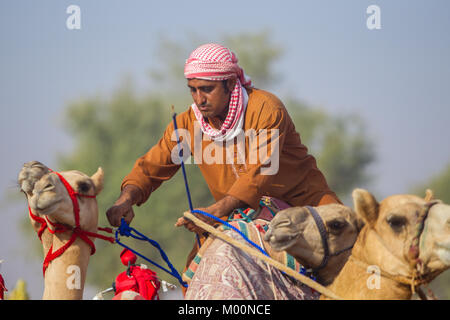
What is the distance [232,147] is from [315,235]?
3.90 feet

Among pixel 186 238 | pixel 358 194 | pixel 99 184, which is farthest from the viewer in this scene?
pixel 186 238

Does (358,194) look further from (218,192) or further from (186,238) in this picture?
(186,238)

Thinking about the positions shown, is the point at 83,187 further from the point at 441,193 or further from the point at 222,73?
the point at 441,193

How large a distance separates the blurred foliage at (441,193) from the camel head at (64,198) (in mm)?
16822

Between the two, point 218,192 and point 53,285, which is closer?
point 53,285

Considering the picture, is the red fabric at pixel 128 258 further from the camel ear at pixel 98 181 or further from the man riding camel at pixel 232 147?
the camel ear at pixel 98 181

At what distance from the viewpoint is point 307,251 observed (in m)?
3.92

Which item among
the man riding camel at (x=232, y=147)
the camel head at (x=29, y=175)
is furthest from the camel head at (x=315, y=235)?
the camel head at (x=29, y=175)

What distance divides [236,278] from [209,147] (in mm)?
1405

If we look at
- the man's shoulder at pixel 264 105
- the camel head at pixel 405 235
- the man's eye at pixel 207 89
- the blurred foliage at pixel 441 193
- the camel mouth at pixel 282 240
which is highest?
the man's eye at pixel 207 89

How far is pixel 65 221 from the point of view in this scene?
402cm

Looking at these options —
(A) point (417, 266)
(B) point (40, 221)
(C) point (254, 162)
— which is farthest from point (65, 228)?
(A) point (417, 266)

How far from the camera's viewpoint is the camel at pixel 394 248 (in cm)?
336
